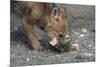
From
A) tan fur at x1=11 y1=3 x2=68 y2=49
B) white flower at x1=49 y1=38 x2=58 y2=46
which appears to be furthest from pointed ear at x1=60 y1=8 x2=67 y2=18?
white flower at x1=49 y1=38 x2=58 y2=46

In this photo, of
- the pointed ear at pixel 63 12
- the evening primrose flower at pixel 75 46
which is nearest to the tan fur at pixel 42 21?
the pointed ear at pixel 63 12

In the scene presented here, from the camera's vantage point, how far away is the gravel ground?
2.07 metres

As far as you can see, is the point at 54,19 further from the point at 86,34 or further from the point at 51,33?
the point at 86,34

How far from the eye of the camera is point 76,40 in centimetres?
232

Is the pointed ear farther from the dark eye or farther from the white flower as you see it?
the white flower

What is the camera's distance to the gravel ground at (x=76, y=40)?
2.07 meters

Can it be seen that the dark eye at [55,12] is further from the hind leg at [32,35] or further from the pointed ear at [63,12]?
the hind leg at [32,35]

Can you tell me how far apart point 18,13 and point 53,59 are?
58 centimetres

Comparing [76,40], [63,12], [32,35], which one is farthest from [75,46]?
[32,35]

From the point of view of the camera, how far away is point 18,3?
2.09 m

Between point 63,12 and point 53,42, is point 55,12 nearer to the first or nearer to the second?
point 63,12

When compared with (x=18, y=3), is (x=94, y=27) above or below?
below

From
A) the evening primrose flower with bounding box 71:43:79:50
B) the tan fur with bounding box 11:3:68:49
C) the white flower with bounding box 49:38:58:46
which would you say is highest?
the tan fur with bounding box 11:3:68:49
